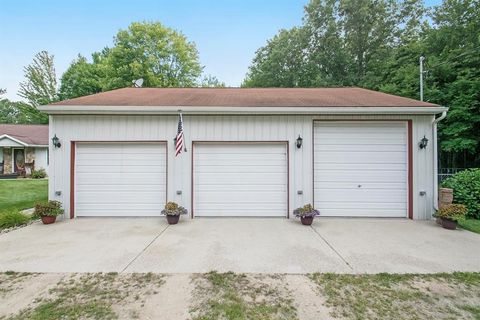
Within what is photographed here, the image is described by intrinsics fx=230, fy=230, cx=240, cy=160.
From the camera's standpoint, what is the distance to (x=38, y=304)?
99.5 inches

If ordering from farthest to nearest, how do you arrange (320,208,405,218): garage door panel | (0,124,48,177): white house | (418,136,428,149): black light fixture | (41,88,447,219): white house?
(0,124,48,177): white house, (320,208,405,218): garage door panel, (41,88,447,219): white house, (418,136,428,149): black light fixture

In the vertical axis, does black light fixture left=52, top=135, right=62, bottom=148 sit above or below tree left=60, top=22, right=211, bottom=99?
below

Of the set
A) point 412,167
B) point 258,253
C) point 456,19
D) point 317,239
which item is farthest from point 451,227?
point 456,19

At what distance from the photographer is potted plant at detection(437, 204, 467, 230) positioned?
16.6 feet

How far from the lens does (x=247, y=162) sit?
6.26 m

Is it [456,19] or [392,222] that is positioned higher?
[456,19]

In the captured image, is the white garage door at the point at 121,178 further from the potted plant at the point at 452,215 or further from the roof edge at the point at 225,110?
the potted plant at the point at 452,215

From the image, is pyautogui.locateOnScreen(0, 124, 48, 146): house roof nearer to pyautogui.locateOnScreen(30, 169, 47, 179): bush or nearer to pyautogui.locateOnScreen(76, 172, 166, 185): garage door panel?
pyautogui.locateOnScreen(30, 169, 47, 179): bush

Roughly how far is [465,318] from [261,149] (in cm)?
468

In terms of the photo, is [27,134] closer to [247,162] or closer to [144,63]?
[144,63]

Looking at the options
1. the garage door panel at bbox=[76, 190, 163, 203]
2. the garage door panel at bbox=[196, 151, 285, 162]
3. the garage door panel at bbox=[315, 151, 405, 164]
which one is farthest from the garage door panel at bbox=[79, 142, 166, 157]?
the garage door panel at bbox=[315, 151, 405, 164]

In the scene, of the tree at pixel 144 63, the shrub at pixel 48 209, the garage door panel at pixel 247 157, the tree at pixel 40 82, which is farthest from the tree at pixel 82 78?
the garage door panel at pixel 247 157

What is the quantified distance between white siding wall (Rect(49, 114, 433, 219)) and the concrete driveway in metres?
0.91

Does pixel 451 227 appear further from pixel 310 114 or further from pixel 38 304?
pixel 38 304
